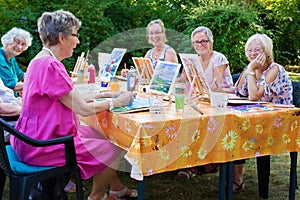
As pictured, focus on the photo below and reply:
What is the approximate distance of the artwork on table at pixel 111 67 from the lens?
3658 millimetres

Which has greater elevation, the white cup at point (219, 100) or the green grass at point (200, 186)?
the white cup at point (219, 100)

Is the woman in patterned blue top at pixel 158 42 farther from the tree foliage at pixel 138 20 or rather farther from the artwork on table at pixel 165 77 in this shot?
the tree foliage at pixel 138 20

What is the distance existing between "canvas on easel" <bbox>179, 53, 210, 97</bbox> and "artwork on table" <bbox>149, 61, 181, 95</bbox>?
2.6 inches

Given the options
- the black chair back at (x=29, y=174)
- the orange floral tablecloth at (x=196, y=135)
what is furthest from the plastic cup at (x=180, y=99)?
the black chair back at (x=29, y=174)

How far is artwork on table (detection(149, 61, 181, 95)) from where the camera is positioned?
277cm

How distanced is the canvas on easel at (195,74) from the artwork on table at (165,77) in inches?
2.6

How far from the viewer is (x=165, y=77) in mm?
2828

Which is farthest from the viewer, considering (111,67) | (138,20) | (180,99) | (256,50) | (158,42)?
(138,20)

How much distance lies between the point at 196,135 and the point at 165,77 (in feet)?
2.15

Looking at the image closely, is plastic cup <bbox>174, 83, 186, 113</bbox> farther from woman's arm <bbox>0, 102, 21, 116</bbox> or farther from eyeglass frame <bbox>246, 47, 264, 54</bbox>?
woman's arm <bbox>0, 102, 21, 116</bbox>

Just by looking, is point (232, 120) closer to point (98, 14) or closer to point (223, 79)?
point (223, 79)

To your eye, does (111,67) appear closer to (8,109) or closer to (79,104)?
(8,109)

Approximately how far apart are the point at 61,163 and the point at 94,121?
1.59ft

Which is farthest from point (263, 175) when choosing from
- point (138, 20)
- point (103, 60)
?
point (138, 20)
